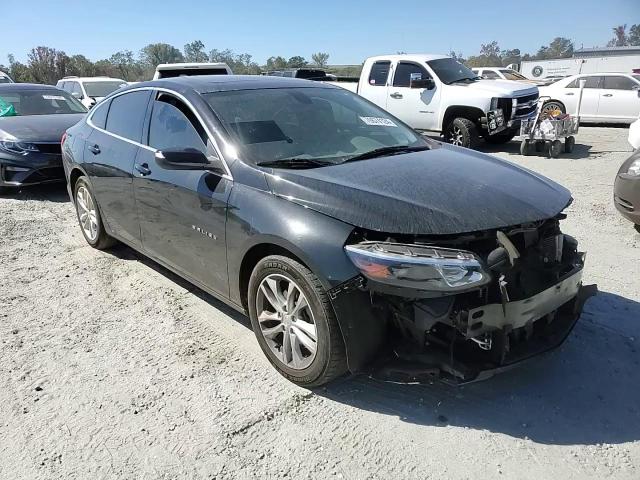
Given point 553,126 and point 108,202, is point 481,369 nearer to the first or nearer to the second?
point 108,202

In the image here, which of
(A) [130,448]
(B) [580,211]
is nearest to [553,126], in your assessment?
(B) [580,211]

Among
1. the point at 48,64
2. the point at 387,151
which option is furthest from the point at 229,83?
the point at 48,64

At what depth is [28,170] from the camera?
293 inches

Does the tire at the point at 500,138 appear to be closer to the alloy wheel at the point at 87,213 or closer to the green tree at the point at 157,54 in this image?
the alloy wheel at the point at 87,213

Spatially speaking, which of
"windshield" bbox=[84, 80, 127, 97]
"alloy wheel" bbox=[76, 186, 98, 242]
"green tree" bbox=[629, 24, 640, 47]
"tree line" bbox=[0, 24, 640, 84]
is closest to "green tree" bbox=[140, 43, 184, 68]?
"tree line" bbox=[0, 24, 640, 84]

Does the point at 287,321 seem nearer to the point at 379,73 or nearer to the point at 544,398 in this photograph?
the point at 544,398

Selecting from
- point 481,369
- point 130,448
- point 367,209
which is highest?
point 367,209

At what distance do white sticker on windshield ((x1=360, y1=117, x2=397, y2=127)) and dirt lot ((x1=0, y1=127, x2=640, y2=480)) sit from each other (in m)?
1.74

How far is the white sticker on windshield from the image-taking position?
12.9ft

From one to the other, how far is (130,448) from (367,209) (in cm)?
162

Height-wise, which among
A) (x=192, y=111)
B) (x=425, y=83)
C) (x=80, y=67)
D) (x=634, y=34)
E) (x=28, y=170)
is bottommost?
(x=28, y=170)

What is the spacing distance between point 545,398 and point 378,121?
7.49 ft

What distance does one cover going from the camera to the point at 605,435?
2506mm

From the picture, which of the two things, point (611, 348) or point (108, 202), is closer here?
point (611, 348)
